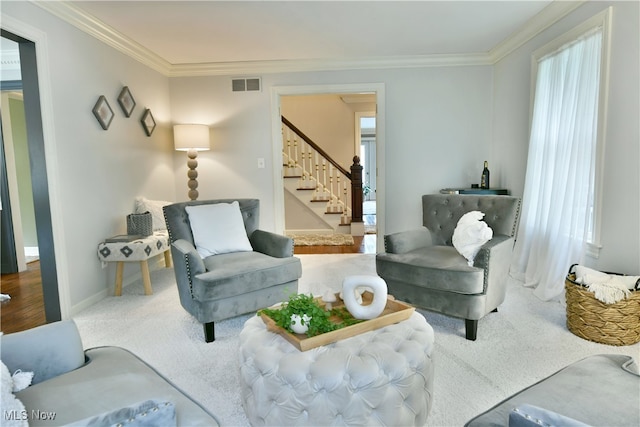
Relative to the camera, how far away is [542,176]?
345 centimetres

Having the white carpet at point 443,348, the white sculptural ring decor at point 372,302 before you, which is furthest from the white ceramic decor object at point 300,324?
the white carpet at point 443,348

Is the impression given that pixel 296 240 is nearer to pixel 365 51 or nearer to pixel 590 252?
pixel 365 51

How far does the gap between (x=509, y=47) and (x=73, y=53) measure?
415 cm

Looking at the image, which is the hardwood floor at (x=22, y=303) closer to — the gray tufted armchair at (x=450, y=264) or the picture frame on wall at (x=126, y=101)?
the picture frame on wall at (x=126, y=101)

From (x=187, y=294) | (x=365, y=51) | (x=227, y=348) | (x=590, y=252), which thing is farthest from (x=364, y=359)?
(x=365, y=51)

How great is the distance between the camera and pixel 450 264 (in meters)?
2.57

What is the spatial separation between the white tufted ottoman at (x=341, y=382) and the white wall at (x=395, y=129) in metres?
3.47

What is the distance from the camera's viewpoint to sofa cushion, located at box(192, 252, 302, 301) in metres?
2.48

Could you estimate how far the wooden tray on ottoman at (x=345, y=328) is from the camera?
1584mm

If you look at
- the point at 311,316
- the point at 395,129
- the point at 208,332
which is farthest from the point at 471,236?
the point at 395,129

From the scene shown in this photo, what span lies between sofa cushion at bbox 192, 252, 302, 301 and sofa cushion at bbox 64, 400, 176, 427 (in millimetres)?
1641

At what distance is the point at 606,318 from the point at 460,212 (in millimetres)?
1189

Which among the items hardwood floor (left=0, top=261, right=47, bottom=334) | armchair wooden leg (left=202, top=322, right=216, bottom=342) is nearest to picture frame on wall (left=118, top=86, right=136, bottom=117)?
hardwood floor (left=0, top=261, right=47, bottom=334)

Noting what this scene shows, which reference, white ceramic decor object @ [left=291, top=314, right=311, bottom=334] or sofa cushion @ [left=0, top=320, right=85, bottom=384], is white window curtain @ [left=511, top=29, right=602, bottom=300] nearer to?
white ceramic decor object @ [left=291, top=314, right=311, bottom=334]
